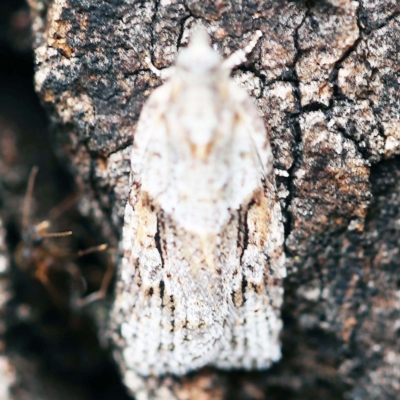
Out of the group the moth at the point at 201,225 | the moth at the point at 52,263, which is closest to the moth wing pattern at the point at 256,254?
the moth at the point at 201,225

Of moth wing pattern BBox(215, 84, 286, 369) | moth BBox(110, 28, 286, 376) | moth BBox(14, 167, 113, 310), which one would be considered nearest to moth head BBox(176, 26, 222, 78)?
moth BBox(110, 28, 286, 376)

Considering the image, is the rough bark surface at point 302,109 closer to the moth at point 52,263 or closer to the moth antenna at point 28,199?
the moth antenna at point 28,199

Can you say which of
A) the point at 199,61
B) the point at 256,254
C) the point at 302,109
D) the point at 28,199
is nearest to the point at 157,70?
the point at 199,61

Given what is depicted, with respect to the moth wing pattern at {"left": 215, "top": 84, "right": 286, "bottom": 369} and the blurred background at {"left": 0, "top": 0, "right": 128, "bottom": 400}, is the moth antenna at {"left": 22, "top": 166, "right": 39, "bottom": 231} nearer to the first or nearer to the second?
the blurred background at {"left": 0, "top": 0, "right": 128, "bottom": 400}

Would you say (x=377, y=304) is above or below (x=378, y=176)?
below

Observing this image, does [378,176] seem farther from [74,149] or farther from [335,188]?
[74,149]

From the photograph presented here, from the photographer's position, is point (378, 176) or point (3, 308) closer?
point (378, 176)

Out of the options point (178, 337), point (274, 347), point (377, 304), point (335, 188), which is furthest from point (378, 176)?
point (178, 337)
